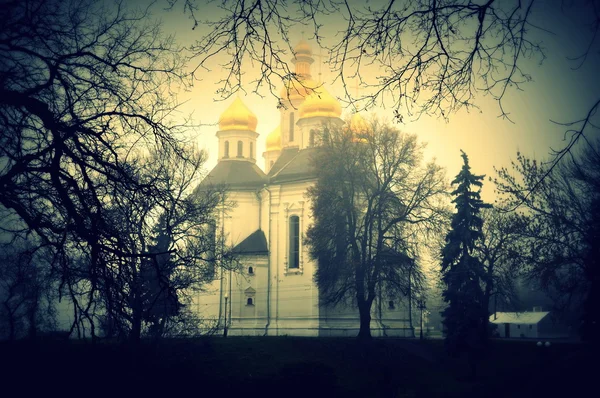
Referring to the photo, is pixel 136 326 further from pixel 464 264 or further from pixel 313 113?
pixel 313 113

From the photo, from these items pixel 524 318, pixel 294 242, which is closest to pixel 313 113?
pixel 294 242

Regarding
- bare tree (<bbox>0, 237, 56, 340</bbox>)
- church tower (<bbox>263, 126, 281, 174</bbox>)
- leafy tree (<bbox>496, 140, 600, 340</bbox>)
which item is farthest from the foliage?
church tower (<bbox>263, 126, 281, 174</bbox>)

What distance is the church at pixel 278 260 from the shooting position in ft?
126

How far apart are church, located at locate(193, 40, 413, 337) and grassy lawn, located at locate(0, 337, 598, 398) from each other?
7.73 m

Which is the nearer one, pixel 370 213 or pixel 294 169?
pixel 370 213

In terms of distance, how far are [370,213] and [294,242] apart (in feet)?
40.6

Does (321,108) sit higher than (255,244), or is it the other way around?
(321,108)

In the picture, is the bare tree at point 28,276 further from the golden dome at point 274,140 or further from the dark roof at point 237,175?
the golden dome at point 274,140

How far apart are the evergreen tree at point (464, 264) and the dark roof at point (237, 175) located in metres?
19.0

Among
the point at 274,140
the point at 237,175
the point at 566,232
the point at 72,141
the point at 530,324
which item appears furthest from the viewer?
the point at 530,324

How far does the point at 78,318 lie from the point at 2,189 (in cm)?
149

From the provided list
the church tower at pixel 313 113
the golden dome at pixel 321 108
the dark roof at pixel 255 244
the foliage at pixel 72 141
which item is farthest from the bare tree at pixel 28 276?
the golden dome at pixel 321 108

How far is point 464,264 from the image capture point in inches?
1127

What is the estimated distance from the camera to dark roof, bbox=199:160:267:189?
148 ft
